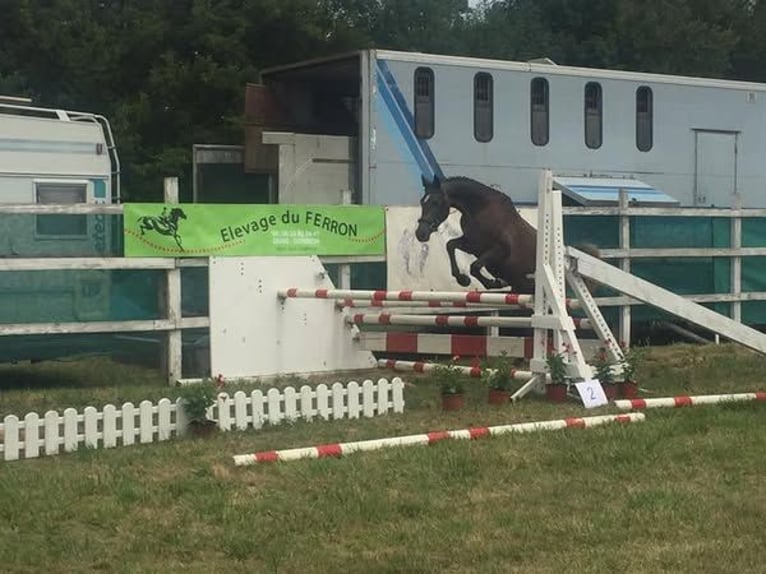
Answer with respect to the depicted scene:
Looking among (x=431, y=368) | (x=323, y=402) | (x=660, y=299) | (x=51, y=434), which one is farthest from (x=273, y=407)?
(x=660, y=299)

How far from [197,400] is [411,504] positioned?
2304 millimetres

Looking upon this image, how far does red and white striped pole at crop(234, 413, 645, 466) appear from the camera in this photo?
7121 mm

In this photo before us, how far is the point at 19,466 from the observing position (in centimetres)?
720

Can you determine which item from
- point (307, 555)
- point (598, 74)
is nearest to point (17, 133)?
point (598, 74)

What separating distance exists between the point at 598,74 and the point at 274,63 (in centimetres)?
1649

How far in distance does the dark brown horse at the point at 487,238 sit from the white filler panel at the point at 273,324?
182 cm

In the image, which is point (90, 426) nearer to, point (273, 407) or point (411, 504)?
point (273, 407)

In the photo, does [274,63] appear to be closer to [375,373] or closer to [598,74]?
[598,74]

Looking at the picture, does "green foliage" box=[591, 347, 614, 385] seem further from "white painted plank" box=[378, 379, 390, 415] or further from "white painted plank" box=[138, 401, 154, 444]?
"white painted plank" box=[138, 401, 154, 444]

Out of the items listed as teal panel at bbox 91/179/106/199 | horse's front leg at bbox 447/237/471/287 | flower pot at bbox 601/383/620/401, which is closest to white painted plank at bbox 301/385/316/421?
flower pot at bbox 601/383/620/401

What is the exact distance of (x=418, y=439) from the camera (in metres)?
7.68

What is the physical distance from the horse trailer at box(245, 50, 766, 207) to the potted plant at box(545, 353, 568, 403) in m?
4.75

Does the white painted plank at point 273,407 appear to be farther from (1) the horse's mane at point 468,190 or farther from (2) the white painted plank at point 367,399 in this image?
(1) the horse's mane at point 468,190

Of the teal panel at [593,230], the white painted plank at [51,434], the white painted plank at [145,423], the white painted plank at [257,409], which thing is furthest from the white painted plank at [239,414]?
the teal panel at [593,230]
